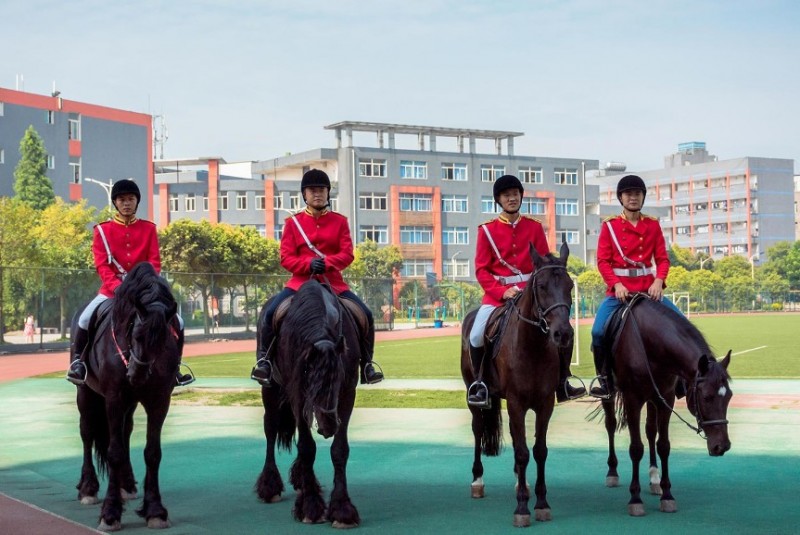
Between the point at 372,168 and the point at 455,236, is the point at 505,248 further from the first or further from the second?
the point at 455,236

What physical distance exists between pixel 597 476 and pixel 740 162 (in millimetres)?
153712

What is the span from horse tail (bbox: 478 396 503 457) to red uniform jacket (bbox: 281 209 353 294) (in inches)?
74.5

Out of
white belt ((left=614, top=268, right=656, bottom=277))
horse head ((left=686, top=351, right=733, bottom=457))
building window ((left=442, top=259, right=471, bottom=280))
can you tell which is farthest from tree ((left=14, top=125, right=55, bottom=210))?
horse head ((left=686, top=351, right=733, bottom=457))

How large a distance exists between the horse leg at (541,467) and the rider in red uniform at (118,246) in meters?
3.42

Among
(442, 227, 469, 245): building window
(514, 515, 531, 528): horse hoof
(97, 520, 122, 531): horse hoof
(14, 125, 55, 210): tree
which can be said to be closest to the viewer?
(514, 515, 531, 528): horse hoof

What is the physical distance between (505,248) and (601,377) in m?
1.56

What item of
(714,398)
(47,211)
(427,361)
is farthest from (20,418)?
(47,211)

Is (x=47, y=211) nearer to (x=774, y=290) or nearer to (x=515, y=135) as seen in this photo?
(x=515, y=135)

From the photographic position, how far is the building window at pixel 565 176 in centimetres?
11712

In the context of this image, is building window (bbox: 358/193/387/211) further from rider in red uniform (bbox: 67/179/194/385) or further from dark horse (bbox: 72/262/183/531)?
dark horse (bbox: 72/262/183/531)

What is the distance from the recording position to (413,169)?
107 metres

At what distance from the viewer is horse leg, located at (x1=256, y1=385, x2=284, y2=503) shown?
988 centimetres

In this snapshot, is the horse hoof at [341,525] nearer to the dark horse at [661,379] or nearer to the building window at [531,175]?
the dark horse at [661,379]

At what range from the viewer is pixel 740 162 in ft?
511
